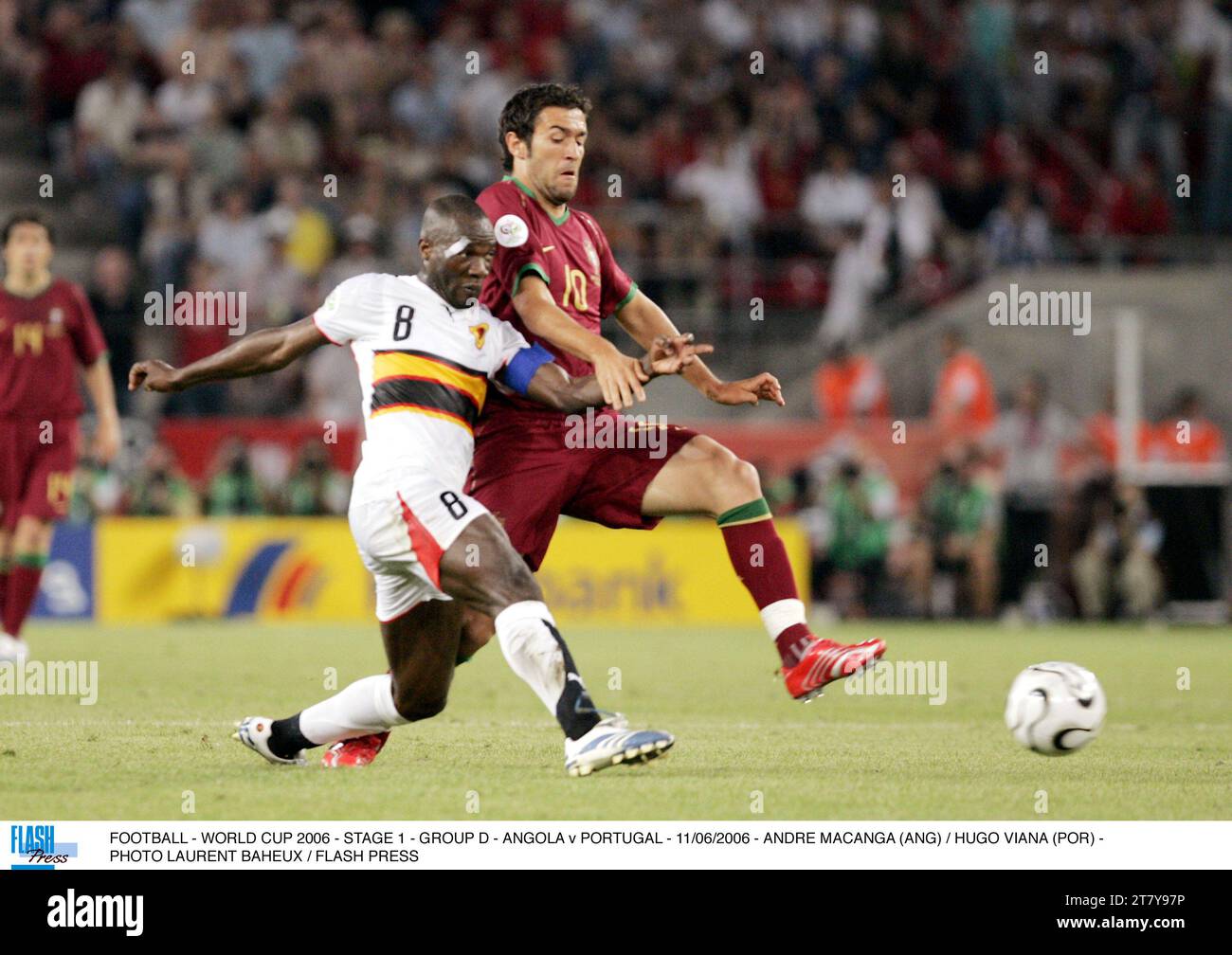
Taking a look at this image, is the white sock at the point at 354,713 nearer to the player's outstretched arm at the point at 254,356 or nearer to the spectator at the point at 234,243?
the player's outstretched arm at the point at 254,356

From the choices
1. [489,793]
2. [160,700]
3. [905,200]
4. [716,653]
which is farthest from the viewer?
[905,200]

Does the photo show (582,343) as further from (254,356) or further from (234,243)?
(234,243)

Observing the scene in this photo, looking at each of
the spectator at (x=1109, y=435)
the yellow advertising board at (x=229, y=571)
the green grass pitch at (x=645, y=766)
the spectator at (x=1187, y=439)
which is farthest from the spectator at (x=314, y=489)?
the spectator at (x=1187, y=439)

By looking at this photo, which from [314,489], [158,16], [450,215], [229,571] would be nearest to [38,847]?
[450,215]

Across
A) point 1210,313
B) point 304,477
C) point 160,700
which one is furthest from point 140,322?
point 1210,313

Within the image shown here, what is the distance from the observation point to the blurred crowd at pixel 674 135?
1823 centimetres

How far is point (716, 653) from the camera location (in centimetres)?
1263

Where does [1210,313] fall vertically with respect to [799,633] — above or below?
above

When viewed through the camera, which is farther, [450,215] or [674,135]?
[674,135]

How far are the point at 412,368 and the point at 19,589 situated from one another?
215 inches

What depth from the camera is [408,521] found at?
19.6 ft

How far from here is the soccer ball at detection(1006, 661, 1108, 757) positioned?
6.66 metres

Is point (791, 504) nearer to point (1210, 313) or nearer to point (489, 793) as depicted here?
point (1210, 313)

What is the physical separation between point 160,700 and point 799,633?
3.47m
